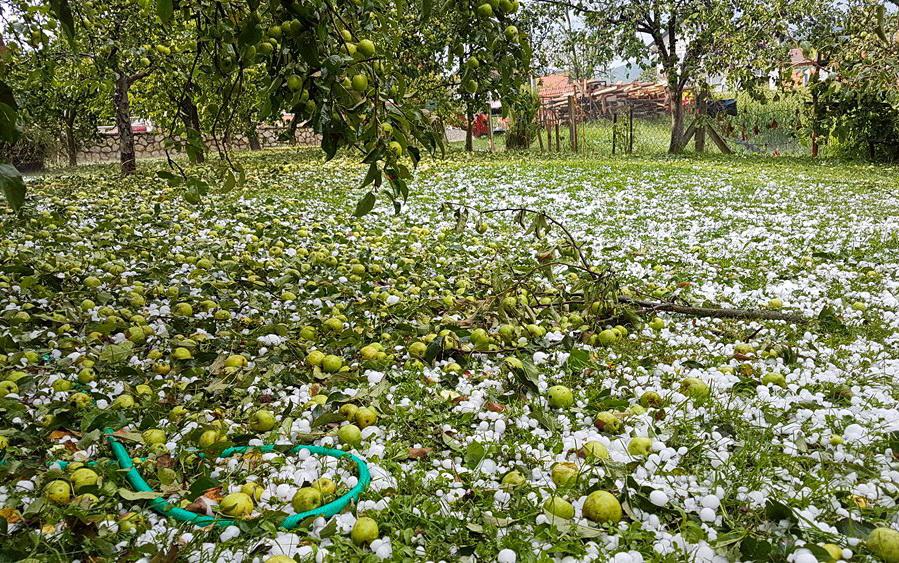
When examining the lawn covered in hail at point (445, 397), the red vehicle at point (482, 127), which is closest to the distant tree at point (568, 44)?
the red vehicle at point (482, 127)

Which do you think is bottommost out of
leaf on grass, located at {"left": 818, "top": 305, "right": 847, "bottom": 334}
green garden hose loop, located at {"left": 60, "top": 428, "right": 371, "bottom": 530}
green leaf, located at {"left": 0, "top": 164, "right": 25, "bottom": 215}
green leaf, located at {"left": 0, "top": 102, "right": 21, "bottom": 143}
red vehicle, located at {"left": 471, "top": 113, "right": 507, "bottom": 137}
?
green garden hose loop, located at {"left": 60, "top": 428, "right": 371, "bottom": 530}

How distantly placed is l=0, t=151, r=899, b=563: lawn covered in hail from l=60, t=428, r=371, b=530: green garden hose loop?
0.03 meters

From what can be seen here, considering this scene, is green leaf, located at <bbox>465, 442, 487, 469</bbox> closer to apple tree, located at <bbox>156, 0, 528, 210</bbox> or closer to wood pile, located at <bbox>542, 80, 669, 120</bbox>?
apple tree, located at <bbox>156, 0, 528, 210</bbox>

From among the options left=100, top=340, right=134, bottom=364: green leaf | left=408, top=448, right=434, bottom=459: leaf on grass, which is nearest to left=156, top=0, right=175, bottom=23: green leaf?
left=408, top=448, right=434, bottom=459: leaf on grass

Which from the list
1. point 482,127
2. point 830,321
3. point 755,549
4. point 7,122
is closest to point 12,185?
point 7,122

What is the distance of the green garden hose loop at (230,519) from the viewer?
165 cm

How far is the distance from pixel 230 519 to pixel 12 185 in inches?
39.9

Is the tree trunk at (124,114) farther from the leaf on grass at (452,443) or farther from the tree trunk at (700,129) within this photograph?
the tree trunk at (700,129)

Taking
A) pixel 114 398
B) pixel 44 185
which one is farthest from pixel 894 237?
pixel 44 185

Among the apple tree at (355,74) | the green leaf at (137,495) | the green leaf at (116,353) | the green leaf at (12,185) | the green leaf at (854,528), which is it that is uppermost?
the apple tree at (355,74)

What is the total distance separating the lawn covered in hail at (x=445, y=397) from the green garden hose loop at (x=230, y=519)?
0.03m

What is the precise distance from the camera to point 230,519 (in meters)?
1.66

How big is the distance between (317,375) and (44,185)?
9.28m

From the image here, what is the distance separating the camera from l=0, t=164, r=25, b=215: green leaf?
4.17ft
